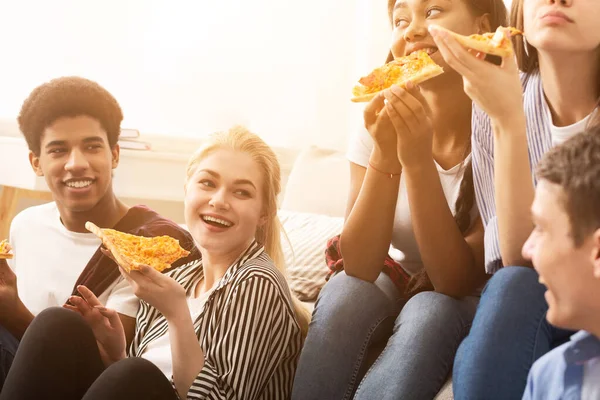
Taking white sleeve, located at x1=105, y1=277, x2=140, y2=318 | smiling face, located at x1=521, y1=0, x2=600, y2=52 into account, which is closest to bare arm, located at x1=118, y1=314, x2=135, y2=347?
white sleeve, located at x1=105, y1=277, x2=140, y2=318

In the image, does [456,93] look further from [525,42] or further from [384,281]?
[384,281]

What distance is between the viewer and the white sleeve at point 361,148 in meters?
1.78

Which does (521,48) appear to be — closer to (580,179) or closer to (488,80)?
(488,80)

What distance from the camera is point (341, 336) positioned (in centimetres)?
146

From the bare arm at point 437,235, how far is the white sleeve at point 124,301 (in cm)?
66

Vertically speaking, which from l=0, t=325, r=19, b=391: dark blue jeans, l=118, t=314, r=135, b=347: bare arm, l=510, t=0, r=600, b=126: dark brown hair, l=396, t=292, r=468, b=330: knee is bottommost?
l=0, t=325, r=19, b=391: dark blue jeans

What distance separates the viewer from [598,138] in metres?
0.99

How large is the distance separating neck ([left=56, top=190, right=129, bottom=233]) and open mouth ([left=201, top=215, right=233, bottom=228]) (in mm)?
353

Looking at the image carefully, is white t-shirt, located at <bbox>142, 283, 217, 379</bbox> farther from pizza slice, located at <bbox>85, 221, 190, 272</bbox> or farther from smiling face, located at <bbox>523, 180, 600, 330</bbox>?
smiling face, located at <bbox>523, 180, 600, 330</bbox>

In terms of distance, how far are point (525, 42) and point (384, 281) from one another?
A: 1.79ft

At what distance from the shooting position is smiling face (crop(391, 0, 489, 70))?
1654mm

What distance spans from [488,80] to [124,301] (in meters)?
0.95

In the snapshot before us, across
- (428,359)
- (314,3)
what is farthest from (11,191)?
(428,359)

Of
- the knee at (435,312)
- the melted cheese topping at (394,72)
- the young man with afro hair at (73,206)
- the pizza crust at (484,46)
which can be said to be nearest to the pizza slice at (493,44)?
the pizza crust at (484,46)
